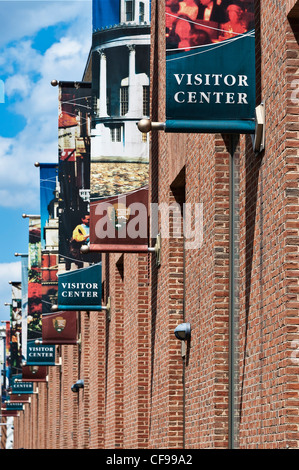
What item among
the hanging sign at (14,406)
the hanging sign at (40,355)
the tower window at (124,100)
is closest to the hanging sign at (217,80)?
the tower window at (124,100)

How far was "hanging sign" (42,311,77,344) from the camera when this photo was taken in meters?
32.5

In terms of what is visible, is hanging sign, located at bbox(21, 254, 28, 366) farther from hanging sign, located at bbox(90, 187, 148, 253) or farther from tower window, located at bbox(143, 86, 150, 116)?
tower window, located at bbox(143, 86, 150, 116)

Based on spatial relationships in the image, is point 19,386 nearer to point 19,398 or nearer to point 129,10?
point 19,398

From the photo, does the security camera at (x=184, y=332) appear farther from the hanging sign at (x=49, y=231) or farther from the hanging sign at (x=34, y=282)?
the hanging sign at (x=34, y=282)

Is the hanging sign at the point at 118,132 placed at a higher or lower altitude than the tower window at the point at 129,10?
lower

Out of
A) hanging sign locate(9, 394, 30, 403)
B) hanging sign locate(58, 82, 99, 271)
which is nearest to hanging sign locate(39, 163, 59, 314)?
hanging sign locate(58, 82, 99, 271)

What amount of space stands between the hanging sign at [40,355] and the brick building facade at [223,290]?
1633cm

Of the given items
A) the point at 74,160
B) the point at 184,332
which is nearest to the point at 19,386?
the point at 74,160

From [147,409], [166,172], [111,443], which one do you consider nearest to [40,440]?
[111,443]

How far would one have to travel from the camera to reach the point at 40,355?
131ft

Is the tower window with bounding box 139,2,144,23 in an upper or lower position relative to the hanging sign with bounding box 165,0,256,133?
upper

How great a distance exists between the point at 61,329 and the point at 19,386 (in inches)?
860

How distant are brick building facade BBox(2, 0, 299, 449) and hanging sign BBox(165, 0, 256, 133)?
15 centimetres

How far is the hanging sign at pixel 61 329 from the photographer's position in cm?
3247
